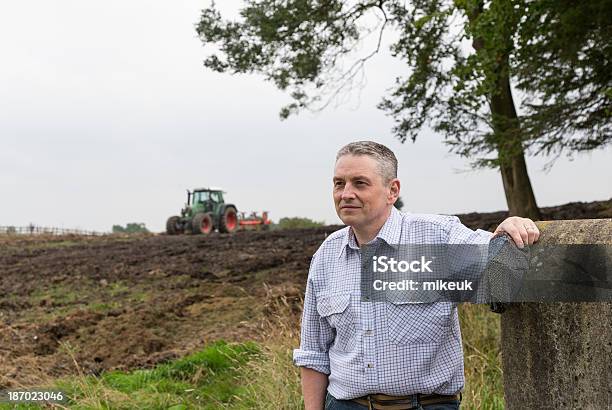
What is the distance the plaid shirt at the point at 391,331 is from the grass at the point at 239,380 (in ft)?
6.35

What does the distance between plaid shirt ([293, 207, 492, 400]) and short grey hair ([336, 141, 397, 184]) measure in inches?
6.6

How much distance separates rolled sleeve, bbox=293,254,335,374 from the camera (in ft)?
8.61

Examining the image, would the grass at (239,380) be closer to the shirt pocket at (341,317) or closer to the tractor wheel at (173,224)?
the shirt pocket at (341,317)

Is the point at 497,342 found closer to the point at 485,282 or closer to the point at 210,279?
the point at 485,282

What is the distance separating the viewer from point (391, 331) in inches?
94.2

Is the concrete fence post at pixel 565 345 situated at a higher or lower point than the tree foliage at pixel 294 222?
lower

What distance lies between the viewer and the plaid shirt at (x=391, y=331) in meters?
2.38

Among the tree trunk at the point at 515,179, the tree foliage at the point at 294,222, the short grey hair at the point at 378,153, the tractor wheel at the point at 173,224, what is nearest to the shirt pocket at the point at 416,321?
the short grey hair at the point at 378,153

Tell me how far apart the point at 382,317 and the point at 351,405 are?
341 mm

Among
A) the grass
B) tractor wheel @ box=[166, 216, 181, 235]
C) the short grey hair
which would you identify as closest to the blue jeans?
the short grey hair

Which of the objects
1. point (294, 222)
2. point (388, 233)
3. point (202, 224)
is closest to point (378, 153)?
point (388, 233)

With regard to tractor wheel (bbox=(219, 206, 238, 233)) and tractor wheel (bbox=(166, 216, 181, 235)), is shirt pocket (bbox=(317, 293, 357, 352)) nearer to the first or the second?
tractor wheel (bbox=(219, 206, 238, 233))

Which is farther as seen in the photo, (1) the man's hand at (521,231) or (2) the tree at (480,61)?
(2) the tree at (480,61)

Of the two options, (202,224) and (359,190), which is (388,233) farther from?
(202,224)
